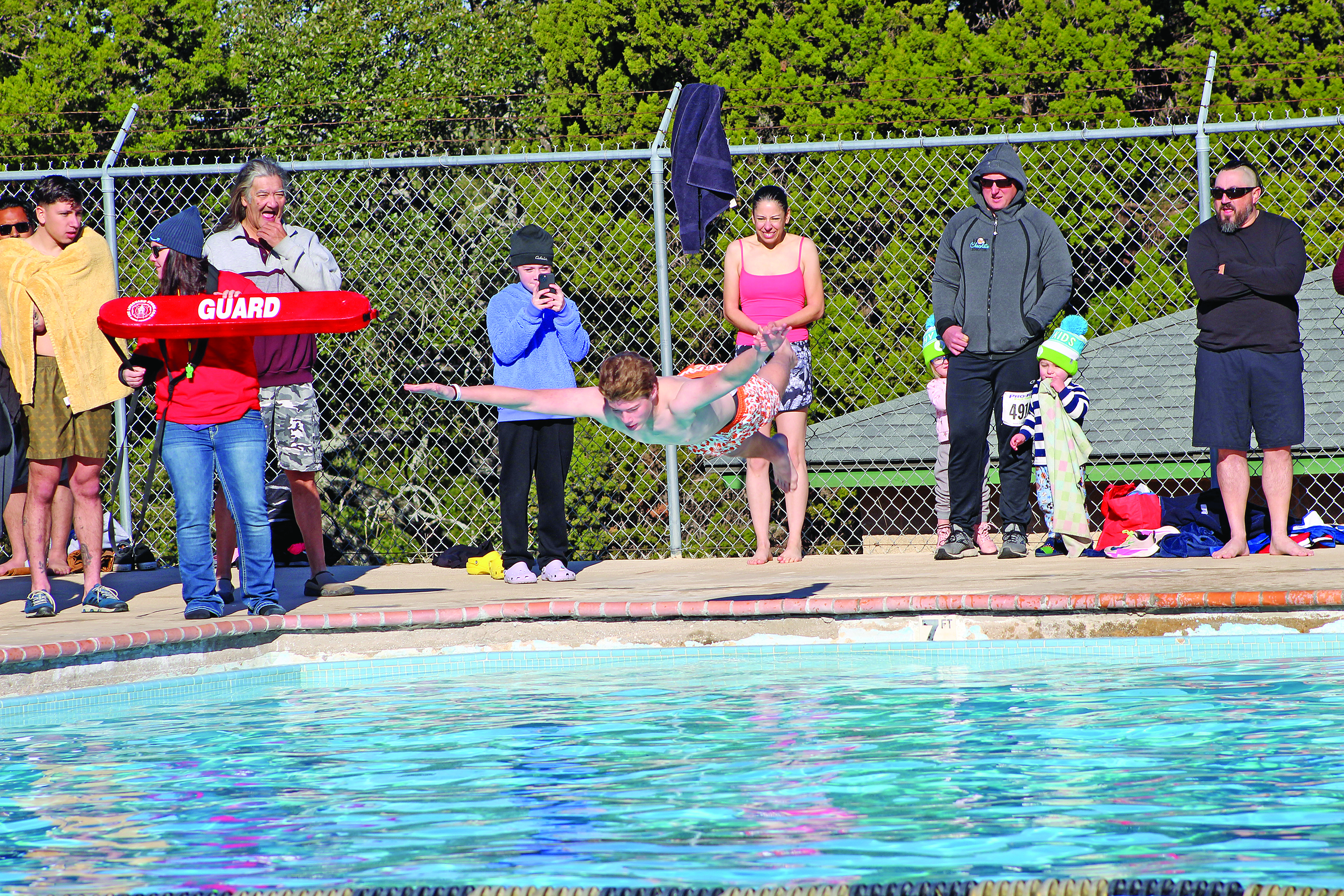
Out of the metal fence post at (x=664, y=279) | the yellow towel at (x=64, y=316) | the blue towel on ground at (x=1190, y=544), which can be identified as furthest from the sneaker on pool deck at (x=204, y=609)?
the blue towel on ground at (x=1190, y=544)

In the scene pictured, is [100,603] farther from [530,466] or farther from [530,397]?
[530,397]

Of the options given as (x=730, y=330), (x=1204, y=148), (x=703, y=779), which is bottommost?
(x=703, y=779)

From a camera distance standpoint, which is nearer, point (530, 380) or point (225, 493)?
point (225, 493)

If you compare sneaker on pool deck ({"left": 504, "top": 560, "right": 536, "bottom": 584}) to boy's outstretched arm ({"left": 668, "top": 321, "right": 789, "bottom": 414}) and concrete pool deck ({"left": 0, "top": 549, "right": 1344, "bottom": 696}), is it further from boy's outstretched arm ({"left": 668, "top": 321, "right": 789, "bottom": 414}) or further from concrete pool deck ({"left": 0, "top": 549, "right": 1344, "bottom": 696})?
boy's outstretched arm ({"left": 668, "top": 321, "right": 789, "bottom": 414})

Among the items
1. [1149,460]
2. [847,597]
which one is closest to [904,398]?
[1149,460]

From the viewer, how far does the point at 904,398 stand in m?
10.7

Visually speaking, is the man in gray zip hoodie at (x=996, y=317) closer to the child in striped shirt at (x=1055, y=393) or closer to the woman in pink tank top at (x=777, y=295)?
the child in striped shirt at (x=1055, y=393)

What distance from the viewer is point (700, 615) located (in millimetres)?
6516

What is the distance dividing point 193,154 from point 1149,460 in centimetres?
1115

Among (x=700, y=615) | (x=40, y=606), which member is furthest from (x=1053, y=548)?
(x=40, y=606)

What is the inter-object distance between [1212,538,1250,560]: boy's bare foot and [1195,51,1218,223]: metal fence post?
1803mm

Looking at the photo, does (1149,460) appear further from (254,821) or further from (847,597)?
(254,821)

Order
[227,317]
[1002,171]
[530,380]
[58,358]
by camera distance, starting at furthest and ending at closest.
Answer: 1. [1002,171]
2. [530,380]
3. [58,358]
4. [227,317]

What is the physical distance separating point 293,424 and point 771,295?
2694 millimetres
